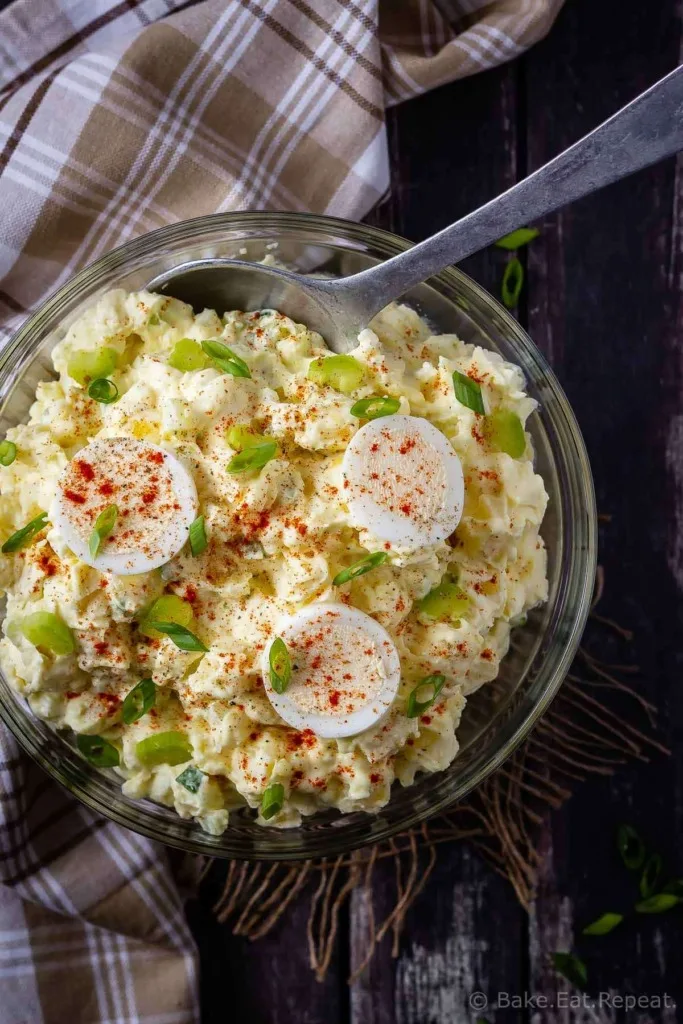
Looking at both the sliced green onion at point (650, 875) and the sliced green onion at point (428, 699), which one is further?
the sliced green onion at point (650, 875)

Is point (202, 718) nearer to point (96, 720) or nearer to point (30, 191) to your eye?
point (96, 720)

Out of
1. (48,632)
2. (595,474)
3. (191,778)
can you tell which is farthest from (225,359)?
(595,474)

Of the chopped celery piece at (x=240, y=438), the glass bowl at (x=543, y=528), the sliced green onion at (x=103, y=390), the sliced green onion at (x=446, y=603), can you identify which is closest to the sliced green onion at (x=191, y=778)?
the glass bowl at (x=543, y=528)

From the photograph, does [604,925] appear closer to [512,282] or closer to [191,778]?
[191,778]

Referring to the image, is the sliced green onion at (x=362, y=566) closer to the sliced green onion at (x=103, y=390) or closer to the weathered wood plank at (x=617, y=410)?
the sliced green onion at (x=103, y=390)

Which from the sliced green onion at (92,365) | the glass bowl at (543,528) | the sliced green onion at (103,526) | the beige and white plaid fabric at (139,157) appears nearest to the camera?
the sliced green onion at (103,526)

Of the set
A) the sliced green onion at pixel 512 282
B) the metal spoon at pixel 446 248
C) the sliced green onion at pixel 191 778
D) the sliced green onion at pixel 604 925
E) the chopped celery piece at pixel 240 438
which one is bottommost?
the sliced green onion at pixel 604 925

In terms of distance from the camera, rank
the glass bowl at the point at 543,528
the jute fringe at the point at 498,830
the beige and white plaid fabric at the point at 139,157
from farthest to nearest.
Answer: the jute fringe at the point at 498,830
the beige and white plaid fabric at the point at 139,157
the glass bowl at the point at 543,528
